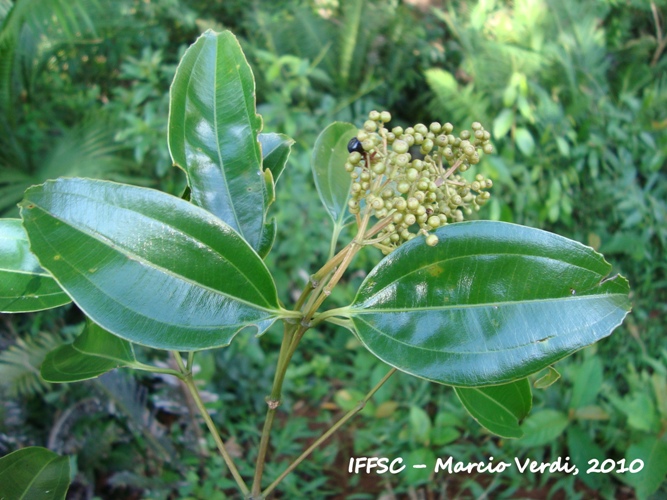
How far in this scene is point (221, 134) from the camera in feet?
1.73

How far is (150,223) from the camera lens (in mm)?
413

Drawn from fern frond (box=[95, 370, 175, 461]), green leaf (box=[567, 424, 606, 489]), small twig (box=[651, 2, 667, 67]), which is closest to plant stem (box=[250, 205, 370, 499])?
fern frond (box=[95, 370, 175, 461])

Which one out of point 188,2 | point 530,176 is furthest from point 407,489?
point 188,2

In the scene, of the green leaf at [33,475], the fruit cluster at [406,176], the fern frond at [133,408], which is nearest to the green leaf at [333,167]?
the fruit cluster at [406,176]

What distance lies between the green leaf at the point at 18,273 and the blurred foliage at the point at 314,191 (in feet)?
2.96

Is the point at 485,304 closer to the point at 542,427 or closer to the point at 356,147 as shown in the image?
the point at 356,147

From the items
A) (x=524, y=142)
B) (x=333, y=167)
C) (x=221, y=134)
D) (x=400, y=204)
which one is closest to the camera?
(x=400, y=204)

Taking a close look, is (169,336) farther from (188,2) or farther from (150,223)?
(188,2)

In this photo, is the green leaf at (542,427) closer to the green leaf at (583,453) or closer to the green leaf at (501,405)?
the green leaf at (583,453)

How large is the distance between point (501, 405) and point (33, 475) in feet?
1.62

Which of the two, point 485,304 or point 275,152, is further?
point 275,152

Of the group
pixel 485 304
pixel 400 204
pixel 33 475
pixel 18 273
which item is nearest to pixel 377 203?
pixel 400 204

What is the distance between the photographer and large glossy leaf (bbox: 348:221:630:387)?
417 millimetres

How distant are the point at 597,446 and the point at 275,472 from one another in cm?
87
